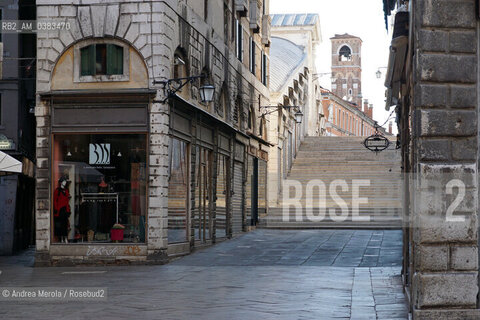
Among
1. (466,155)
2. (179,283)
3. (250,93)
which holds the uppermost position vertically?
(250,93)

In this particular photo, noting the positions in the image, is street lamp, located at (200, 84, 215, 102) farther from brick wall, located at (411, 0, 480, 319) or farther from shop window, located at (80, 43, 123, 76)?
brick wall, located at (411, 0, 480, 319)

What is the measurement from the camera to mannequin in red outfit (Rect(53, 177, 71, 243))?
18.4 m

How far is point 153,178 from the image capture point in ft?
59.8

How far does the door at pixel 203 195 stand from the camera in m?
22.2

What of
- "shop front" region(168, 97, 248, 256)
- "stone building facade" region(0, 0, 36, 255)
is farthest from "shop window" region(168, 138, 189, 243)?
"stone building facade" region(0, 0, 36, 255)

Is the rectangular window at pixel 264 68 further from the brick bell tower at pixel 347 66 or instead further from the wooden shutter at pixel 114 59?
the brick bell tower at pixel 347 66

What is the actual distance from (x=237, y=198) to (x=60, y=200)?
10818 mm

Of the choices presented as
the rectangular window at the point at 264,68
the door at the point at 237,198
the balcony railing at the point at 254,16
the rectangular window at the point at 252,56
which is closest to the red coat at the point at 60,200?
the door at the point at 237,198

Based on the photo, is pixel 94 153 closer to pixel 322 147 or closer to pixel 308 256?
pixel 308 256

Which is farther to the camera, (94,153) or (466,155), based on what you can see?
(94,153)

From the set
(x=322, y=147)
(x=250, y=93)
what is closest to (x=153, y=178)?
(x=250, y=93)

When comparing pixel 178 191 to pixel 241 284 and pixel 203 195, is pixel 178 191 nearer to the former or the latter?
pixel 203 195

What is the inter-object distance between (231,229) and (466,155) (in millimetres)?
17760

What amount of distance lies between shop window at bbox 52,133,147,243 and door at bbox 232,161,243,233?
9387 mm
